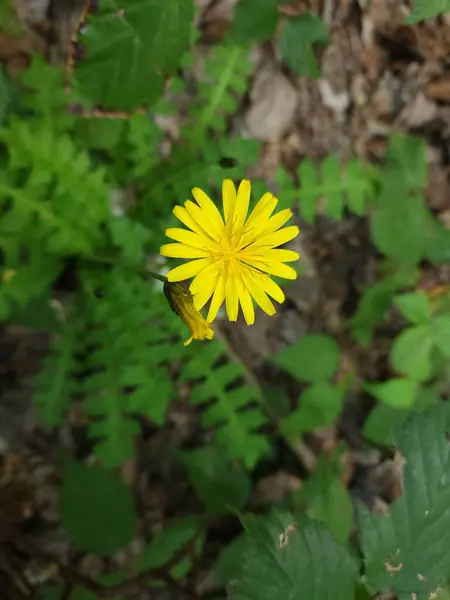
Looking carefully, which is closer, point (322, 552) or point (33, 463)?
point (322, 552)

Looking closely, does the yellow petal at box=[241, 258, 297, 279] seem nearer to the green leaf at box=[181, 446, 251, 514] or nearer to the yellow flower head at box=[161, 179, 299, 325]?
the yellow flower head at box=[161, 179, 299, 325]

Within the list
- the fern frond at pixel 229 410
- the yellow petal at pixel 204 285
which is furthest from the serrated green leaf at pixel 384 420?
the yellow petal at pixel 204 285

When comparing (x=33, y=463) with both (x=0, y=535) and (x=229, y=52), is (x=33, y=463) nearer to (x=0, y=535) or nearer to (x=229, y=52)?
(x=0, y=535)

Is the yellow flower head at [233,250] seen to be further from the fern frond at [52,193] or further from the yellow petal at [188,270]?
the fern frond at [52,193]

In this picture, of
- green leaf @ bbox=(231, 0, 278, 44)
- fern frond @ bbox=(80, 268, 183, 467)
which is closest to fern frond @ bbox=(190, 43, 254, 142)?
green leaf @ bbox=(231, 0, 278, 44)

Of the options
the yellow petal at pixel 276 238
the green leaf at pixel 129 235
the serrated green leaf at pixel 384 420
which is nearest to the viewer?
the yellow petal at pixel 276 238

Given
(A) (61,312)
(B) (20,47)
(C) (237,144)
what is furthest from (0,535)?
(B) (20,47)
